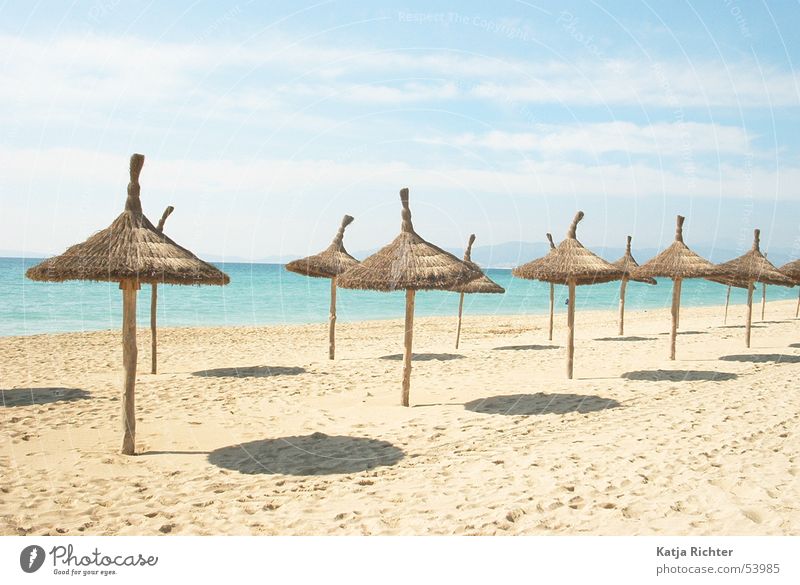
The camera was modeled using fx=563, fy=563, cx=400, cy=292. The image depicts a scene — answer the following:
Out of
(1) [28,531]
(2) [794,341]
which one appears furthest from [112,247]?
(2) [794,341]

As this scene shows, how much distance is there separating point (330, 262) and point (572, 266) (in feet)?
18.4

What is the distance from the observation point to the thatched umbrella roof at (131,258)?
557cm

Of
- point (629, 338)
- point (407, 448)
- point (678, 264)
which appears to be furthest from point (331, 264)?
point (629, 338)

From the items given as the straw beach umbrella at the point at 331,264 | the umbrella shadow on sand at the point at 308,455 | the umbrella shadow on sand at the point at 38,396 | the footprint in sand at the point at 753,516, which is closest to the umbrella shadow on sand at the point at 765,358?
the straw beach umbrella at the point at 331,264

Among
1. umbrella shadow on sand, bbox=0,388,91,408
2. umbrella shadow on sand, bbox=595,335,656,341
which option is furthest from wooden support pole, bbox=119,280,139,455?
umbrella shadow on sand, bbox=595,335,656,341

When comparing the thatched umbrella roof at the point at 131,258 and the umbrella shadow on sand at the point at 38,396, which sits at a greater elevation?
the thatched umbrella roof at the point at 131,258

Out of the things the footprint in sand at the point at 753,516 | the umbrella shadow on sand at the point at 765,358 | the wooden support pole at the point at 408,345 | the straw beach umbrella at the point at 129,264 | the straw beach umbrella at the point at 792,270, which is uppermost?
the straw beach umbrella at the point at 792,270

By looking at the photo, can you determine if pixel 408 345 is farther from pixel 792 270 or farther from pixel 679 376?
pixel 792 270

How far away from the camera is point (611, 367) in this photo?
456 inches

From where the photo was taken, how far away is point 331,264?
1291 centimetres

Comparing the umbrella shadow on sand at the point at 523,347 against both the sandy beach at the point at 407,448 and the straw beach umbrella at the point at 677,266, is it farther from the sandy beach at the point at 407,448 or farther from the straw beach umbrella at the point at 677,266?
the straw beach umbrella at the point at 677,266

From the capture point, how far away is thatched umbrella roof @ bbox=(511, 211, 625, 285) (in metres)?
9.65

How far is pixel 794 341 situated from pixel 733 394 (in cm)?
949

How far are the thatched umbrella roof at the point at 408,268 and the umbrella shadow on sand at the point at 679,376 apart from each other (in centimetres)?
437
